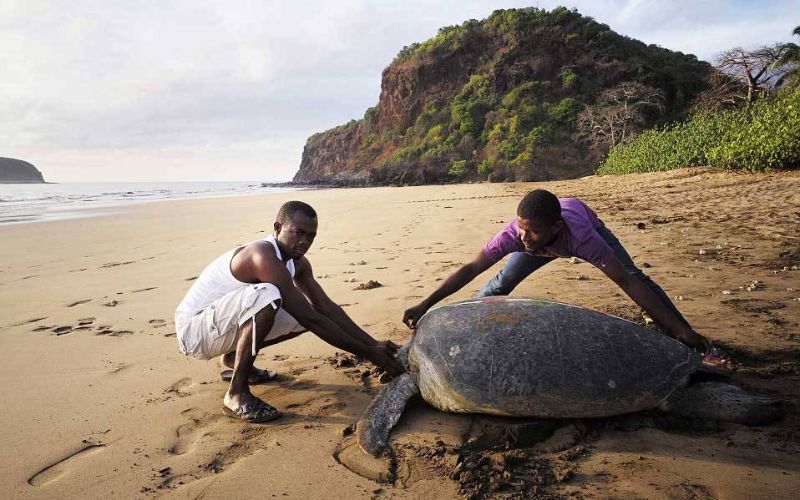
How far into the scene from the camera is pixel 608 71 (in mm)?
38406

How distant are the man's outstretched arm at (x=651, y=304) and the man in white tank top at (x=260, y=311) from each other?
4.54ft

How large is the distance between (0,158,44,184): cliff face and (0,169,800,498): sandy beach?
10731 cm

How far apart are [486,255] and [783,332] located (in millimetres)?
2117

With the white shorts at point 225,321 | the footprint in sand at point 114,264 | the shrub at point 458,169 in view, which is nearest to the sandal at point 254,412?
the white shorts at point 225,321

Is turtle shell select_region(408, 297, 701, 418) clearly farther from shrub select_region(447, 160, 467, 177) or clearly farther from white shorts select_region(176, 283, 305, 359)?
shrub select_region(447, 160, 467, 177)

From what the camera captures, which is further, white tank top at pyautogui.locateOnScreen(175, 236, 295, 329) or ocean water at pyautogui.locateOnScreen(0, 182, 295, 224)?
ocean water at pyautogui.locateOnScreen(0, 182, 295, 224)

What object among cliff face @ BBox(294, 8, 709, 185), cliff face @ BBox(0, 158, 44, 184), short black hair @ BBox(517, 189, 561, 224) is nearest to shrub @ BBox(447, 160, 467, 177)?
cliff face @ BBox(294, 8, 709, 185)

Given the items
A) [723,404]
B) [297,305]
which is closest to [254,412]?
[297,305]

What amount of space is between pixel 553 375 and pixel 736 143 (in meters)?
12.7

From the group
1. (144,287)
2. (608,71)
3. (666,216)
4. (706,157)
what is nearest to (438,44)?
(608,71)

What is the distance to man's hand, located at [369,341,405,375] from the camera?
2.89 meters

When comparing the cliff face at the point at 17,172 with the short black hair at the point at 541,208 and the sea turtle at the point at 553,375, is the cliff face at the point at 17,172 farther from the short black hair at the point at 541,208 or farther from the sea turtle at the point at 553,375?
the short black hair at the point at 541,208

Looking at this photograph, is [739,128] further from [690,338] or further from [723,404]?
[723,404]

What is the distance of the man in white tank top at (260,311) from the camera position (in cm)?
272
